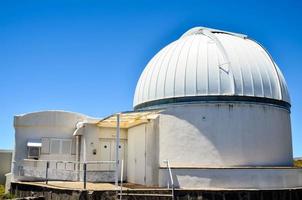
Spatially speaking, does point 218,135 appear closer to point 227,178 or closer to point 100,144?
point 227,178

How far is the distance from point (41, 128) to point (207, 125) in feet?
27.7

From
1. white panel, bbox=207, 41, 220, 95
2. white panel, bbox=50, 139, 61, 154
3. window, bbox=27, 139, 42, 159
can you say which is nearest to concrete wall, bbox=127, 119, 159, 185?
white panel, bbox=207, 41, 220, 95

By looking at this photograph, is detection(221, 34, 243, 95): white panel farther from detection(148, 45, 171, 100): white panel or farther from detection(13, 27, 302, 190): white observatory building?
detection(148, 45, 171, 100): white panel

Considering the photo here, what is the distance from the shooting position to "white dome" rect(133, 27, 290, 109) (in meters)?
14.8

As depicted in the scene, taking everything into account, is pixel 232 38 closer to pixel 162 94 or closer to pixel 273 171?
pixel 162 94

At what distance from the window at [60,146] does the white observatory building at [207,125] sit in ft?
3.05

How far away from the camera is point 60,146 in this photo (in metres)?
17.7

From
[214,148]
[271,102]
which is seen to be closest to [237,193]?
[214,148]

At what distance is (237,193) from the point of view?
1215 centimetres

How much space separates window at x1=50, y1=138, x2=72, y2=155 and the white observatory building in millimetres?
929

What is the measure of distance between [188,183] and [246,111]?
3.93 meters

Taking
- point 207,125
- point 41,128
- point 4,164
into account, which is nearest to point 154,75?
point 207,125

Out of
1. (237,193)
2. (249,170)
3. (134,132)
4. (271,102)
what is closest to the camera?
(237,193)

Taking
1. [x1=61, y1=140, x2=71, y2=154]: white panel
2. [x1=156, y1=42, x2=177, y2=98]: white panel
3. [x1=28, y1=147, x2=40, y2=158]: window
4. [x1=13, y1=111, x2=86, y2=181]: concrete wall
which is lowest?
[x1=28, y1=147, x2=40, y2=158]: window
